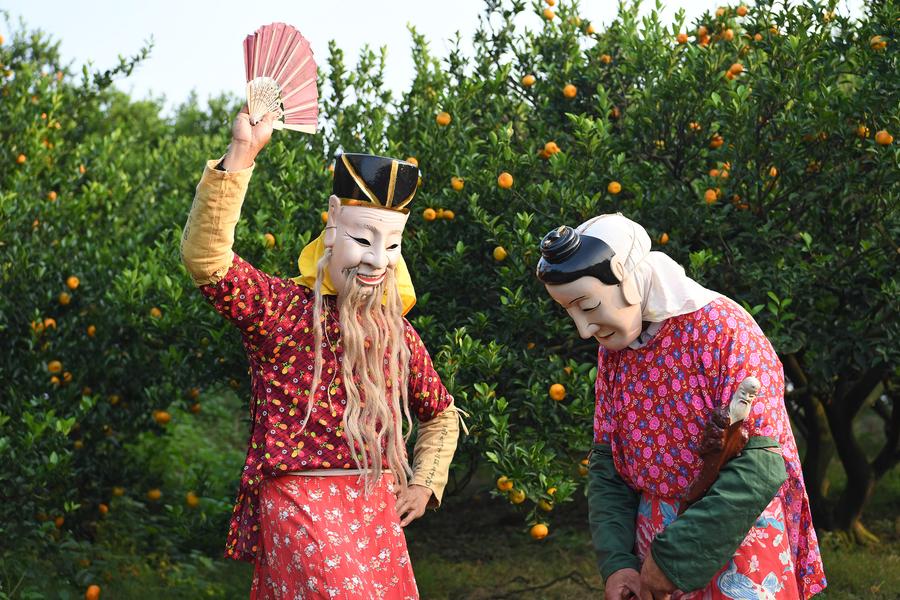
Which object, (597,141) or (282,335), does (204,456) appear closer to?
(597,141)

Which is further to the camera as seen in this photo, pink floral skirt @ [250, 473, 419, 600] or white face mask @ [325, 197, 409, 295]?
white face mask @ [325, 197, 409, 295]

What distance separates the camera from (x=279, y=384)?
9.98ft

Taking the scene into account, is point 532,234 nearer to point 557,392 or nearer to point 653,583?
point 557,392

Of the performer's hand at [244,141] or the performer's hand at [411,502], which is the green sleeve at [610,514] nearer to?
the performer's hand at [411,502]

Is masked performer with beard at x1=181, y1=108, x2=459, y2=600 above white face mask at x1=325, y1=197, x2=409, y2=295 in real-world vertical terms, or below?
below

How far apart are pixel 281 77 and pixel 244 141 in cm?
29

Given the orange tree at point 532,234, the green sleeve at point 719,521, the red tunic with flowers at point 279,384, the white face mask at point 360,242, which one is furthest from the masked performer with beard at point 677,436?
the orange tree at point 532,234

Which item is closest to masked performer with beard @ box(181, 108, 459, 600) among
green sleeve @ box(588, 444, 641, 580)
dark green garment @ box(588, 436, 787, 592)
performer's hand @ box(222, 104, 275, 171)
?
performer's hand @ box(222, 104, 275, 171)

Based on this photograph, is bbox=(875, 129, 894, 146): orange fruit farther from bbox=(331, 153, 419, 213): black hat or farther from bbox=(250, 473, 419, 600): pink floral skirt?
bbox=(250, 473, 419, 600): pink floral skirt

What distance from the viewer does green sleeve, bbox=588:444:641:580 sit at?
2689 mm

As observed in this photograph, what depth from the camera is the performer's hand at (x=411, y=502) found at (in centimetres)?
323

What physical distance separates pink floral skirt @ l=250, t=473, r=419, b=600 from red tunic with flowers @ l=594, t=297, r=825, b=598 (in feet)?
2.52

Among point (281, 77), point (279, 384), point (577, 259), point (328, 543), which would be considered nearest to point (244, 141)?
point (281, 77)

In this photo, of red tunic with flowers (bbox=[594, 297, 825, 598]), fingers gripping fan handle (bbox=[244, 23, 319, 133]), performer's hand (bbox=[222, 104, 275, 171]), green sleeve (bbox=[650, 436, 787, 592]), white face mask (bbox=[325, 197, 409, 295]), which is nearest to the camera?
green sleeve (bbox=[650, 436, 787, 592])
